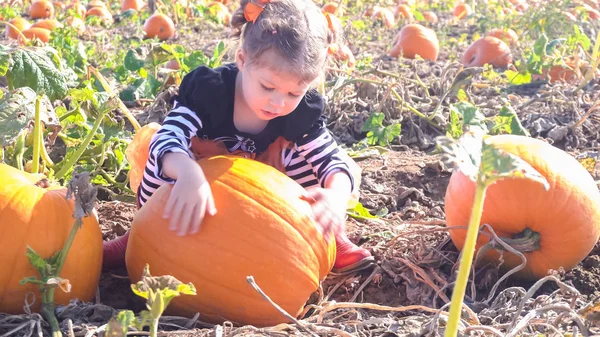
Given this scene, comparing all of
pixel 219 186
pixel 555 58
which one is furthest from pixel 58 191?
pixel 555 58

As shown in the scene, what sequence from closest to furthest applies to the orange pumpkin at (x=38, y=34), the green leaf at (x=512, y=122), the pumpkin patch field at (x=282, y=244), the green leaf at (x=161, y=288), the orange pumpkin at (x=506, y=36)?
the green leaf at (x=161, y=288), the pumpkin patch field at (x=282, y=244), the green leaf at (x=512, y=122), the orange pumpkin at (x=38, y=34), the orange pumpkin at (x=506, y=36)

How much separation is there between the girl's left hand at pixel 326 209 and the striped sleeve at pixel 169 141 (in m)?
0.44

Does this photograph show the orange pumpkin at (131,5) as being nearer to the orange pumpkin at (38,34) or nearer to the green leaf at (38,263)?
the orange pumpkin at (38,34)

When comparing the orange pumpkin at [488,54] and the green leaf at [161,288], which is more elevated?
the green leaf at [161,288]

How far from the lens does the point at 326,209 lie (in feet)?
8.34

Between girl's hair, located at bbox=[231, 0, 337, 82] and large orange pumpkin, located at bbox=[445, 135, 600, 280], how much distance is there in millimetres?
635

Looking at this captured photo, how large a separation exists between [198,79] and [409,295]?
106cm

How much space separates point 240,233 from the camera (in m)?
2.31

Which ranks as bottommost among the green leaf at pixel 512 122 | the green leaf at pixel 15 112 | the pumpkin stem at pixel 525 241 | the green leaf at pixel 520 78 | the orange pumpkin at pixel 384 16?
the orange pumpkin at pixel 384 16

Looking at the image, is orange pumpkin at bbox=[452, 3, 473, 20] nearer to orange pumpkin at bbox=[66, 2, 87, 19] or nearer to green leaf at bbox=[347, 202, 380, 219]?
orange pumpkin at bbox=[66, 2, 87, 19]

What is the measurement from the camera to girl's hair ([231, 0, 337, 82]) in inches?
101

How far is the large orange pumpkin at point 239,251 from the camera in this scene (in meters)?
2.30

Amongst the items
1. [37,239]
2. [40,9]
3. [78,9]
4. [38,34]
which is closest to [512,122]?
[37,239]

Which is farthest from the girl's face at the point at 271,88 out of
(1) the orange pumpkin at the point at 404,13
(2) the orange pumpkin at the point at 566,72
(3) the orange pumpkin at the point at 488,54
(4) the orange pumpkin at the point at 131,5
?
(4) the orange pumpkin at the point at 131,5
